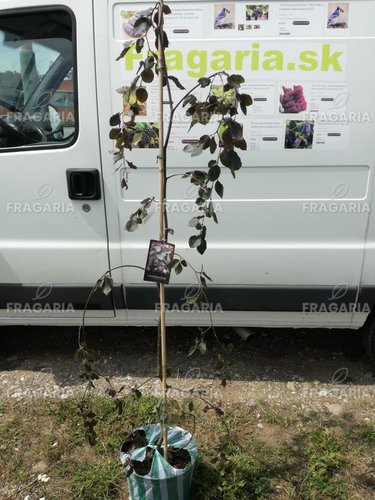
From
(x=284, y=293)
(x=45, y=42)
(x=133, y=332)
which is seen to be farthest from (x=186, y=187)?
(x=133, y=332)

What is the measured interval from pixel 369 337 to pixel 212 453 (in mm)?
1194

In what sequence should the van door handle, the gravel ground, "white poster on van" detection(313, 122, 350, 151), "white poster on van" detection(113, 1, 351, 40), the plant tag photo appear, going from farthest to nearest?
the gravel ground
the van door handle
"white poster on van" detection(313, 122, 350, 151)
"white poster on van" detection(113, 1, 351, 40)
the plant tag photo

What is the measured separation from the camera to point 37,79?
269cm

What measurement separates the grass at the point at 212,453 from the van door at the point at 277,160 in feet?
1.90

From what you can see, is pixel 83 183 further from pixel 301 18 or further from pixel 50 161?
pixel 301 18

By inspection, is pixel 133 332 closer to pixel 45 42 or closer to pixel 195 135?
pixel 195 135

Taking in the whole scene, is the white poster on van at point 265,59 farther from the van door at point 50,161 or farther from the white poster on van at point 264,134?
the van door at point 50,161

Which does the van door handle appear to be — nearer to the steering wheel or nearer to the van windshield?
the steering wheel

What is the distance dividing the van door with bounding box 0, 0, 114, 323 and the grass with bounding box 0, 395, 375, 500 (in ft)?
2.05

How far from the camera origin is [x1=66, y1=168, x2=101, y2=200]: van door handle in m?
2.69

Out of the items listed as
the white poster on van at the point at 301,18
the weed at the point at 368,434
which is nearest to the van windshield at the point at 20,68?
the white poster on van at the point at 301,18

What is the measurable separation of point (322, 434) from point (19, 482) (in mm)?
1441

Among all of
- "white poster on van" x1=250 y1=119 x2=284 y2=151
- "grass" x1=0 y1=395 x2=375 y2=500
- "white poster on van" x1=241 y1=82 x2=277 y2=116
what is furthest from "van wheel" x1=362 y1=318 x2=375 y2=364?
"white poster on van" x1=241 y1=82 x2=277 y2=116

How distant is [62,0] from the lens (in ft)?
8.33
